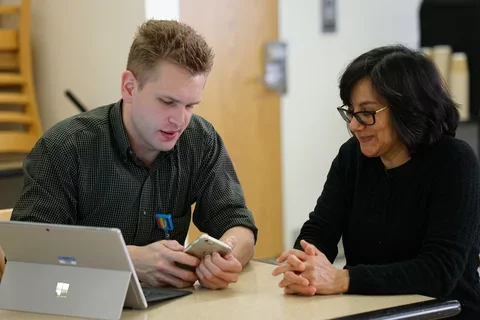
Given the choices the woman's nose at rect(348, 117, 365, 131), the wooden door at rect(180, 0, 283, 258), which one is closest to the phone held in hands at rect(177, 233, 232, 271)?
the woman's nose at rect(348, 117, 365, 131)

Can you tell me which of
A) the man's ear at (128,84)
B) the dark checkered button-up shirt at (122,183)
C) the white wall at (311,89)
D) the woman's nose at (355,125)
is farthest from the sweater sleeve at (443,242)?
the white wall at (311,89)

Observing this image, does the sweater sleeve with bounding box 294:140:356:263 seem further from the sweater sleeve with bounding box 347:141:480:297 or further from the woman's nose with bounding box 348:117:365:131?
the sweater sleeve with bounding box 347:141:480:297

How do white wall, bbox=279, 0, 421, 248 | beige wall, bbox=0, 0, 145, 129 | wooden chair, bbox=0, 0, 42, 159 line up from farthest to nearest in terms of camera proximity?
white wall, bbox=279, 0, 421, 248 < wooden chair, bbox=0, 0, 42, 159 < beige wall, bbox=0, 0, 145, 129

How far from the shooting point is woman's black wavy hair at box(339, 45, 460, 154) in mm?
2152

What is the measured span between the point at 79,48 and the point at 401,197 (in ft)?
7.40

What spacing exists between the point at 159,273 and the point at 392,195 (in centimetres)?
67

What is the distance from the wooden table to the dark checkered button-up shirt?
356 millimetres

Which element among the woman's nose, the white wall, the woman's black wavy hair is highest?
the woman's black wavy hair

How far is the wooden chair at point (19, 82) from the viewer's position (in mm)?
4040

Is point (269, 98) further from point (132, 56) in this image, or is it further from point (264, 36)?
point (132, 56)

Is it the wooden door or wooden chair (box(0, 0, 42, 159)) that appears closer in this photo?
wooden chair (box(0, 0, 42, 159))

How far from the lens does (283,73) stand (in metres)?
4.89

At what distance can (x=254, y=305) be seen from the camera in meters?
1.83

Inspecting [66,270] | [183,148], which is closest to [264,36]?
[183,148]
